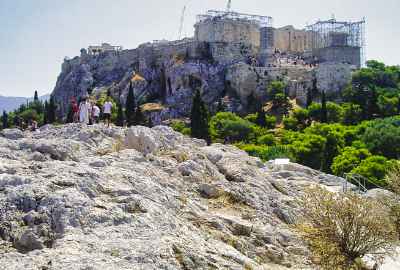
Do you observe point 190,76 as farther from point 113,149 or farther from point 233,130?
point 113,149

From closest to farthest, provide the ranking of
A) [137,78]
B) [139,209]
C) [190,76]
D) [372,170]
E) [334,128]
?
[139,209] → [372,170] → [334,128] → [190,76] → [137,78]

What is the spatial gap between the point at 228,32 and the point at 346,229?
94618 mm

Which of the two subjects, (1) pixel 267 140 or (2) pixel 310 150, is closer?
(2) pixel 310 150

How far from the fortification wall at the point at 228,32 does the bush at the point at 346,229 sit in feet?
298

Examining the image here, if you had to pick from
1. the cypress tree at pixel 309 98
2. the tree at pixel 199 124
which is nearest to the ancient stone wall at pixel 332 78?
the cypress tree at pixel 309 98

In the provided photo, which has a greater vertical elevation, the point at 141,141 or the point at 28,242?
the point at 141,141

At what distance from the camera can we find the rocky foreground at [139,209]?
8.20 metres

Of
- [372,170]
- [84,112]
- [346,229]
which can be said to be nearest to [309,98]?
[372,170]

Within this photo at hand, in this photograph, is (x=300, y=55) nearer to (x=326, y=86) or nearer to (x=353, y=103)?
(x=326, y=86)

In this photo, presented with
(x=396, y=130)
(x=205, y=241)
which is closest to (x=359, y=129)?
(x=396, y=130)

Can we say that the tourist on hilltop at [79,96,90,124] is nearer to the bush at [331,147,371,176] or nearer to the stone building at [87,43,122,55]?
the bush at [331,147,371,176]

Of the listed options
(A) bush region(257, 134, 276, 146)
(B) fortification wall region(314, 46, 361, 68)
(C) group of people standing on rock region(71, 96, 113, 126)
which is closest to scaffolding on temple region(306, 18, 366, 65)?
(B) fortification wall region(314, 46, 361, 68)

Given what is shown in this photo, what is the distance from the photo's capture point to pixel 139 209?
9.59 m

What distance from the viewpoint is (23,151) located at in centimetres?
1300
